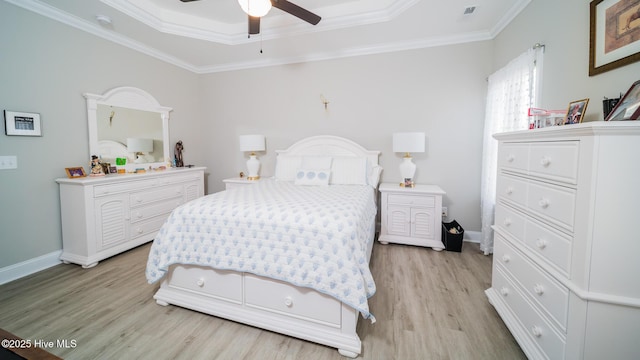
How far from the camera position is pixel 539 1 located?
7.26ft

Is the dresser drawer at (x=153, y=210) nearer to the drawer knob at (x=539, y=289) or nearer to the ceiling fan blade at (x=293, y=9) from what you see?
the ceiling fan blade at (x=293, y=9)

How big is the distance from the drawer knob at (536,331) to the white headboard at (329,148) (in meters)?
2.44

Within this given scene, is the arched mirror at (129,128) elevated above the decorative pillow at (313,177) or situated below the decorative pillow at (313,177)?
above

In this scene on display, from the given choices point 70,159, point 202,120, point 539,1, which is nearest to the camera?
point 539,1

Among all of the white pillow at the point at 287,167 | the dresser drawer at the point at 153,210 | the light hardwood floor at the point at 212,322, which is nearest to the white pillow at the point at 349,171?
Answer: the white pillow at the point at 287,167

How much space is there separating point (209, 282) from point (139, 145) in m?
2.69

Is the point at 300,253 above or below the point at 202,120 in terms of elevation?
below

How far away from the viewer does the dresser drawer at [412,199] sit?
10.1ft

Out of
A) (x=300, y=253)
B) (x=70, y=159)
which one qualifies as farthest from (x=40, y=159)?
(x=300, y=253)

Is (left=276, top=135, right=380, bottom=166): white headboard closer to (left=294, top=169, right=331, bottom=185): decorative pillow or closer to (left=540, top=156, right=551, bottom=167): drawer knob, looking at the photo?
(left=294, top=169, right=331, bottom=185): decorative pillow

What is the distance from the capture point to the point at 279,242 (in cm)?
171

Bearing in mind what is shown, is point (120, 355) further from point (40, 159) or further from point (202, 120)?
point (202, 120)

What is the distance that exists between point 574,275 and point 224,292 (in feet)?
6.69

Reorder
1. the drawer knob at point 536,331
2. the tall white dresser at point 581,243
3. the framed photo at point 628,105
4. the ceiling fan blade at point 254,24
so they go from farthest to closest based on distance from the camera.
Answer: the ceiling fan blade at point 254,24, the drawer knob at point 536,331, the framed photo at point 628,105, the tall white dresser at point 581,243
